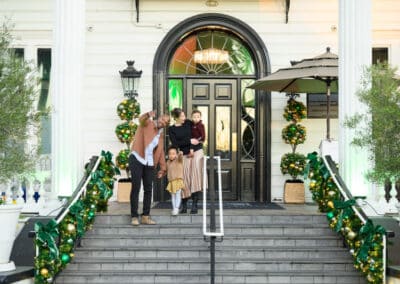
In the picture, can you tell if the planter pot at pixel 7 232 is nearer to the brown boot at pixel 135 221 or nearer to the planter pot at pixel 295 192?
the brown boot at pixel 135 221

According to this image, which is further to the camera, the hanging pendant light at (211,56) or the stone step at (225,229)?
the hanging pendant light at (211,56)

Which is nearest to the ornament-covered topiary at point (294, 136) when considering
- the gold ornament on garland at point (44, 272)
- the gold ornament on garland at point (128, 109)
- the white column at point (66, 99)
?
the gold ornament on garland at point (128, 109)

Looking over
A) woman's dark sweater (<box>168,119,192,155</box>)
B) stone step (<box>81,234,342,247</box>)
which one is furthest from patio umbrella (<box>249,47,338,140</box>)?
stone step (<box>81,234,342,247</box>)

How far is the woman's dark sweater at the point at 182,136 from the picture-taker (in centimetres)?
1056

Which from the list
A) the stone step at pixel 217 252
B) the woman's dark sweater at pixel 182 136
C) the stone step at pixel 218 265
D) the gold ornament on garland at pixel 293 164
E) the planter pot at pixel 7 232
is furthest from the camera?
the gold ornament on garland at pixel 293 164

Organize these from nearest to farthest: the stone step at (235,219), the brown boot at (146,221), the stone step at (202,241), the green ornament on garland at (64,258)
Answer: the green ornament on garland at (64,258)
the stone step at (202,241)
the brown boot at (146,221)
the stone step at (235,219)

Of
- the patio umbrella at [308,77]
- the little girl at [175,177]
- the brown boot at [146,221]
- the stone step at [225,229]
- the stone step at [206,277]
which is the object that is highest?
the patio umbrella at [308,77]

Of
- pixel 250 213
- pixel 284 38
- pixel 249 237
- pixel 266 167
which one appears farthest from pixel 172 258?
pixel 284 38

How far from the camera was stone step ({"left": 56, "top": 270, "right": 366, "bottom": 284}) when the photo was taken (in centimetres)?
868

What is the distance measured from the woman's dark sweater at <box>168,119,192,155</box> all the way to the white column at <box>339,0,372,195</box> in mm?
2297

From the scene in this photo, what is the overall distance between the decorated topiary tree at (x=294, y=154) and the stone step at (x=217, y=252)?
4.15 meters

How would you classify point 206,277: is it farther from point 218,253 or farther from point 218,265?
point 218,253

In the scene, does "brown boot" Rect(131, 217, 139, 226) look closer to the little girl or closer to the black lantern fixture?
the little girl

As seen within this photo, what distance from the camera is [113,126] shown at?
45.6 ft
